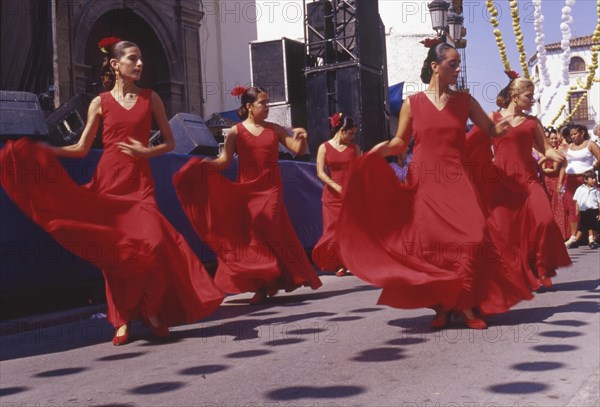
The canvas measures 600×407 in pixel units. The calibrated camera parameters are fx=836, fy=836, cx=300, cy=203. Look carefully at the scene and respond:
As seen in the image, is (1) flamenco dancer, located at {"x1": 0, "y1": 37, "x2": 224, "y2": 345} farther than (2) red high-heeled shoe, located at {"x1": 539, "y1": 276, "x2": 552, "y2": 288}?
No

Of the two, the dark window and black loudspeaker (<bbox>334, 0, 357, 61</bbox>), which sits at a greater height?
the dark window

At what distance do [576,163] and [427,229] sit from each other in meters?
7.28

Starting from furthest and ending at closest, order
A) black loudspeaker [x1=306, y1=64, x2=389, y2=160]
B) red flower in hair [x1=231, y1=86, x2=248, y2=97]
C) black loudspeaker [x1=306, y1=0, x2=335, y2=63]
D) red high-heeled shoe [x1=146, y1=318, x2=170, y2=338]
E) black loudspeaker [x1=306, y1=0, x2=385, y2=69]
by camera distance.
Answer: black loudspeaker [x1=306, y1=0, x2=335, y2=63] → black loudspeaker [x1=306, y1=0, x2=385, y2=69] → black loudspeaker [x1=306, y1=64, x2=389, y2=160] → red flower in hair [x1=231, y1=86, x2=248, y2=97] → red high-heeled shoe [x1=146, y1=318, x2=170, y2=338]

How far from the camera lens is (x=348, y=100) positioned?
1475 centimetres

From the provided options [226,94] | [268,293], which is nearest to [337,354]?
[268,293]

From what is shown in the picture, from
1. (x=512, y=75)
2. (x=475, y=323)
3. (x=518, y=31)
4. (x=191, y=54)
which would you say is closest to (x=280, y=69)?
(x=191, y=54)

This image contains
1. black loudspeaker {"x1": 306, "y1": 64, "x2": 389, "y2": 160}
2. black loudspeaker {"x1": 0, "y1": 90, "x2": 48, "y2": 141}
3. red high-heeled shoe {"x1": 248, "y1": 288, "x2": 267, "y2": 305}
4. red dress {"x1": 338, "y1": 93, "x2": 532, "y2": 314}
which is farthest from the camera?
black loudspeaker {"x1": 306, "y1": 64, "x2": 389, "y2": 160}

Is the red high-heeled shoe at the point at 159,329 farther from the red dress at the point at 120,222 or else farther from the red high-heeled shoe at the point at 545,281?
the red high-heeled shoe at the point at 545,281

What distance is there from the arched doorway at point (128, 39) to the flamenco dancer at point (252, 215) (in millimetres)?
9723

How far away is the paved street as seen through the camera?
3.90 meters

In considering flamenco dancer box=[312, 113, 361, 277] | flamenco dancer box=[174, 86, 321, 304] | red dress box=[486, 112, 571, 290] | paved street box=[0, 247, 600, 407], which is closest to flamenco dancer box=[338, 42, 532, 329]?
paved street box=[0, 247, 600, 407]

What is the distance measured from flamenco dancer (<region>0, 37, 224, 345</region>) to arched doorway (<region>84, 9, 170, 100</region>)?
1100 centimetres

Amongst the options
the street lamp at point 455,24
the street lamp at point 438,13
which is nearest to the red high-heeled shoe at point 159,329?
the street lamp at point 438,13

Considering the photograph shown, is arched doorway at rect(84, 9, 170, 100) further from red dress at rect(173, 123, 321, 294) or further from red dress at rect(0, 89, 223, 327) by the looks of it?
red dress at rect(0, 89, 223, 327)
